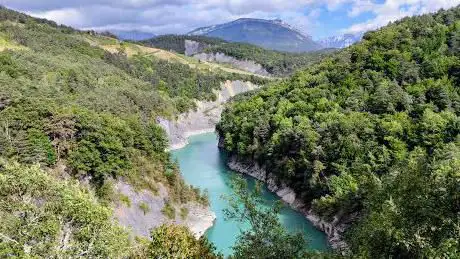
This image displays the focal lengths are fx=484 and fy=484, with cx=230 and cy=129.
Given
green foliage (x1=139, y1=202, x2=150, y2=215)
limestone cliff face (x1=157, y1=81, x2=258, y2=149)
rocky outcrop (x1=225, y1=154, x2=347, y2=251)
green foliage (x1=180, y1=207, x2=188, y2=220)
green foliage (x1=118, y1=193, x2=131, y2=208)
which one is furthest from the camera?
limestone cliff face (x1=157, y1=81, x2=258, y2=149)

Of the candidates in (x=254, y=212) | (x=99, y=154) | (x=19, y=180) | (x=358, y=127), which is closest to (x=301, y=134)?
(x=358, y=127)

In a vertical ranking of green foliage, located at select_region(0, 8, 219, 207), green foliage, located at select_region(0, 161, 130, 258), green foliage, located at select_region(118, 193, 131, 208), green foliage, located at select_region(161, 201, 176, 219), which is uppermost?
green foliage, located at select_region(0, 161, 130, 258)

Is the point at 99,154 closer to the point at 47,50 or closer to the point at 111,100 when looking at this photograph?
the point at 111,100

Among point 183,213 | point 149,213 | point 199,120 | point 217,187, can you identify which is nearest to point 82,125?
point 149,213

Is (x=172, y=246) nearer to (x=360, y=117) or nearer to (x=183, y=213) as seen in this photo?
(x=183, y=213)

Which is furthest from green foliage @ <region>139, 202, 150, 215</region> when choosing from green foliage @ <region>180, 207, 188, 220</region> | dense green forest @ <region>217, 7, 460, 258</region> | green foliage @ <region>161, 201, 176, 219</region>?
dense green forest @ <region>217, 7, 460, 258</region>

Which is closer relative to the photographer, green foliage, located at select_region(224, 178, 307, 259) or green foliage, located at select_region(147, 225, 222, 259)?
green foliage, located at select_region(224, 178, 307, 259)

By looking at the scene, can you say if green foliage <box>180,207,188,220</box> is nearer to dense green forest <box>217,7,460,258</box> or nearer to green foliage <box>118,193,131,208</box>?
green foliage <box>118,193,131,208</box>
